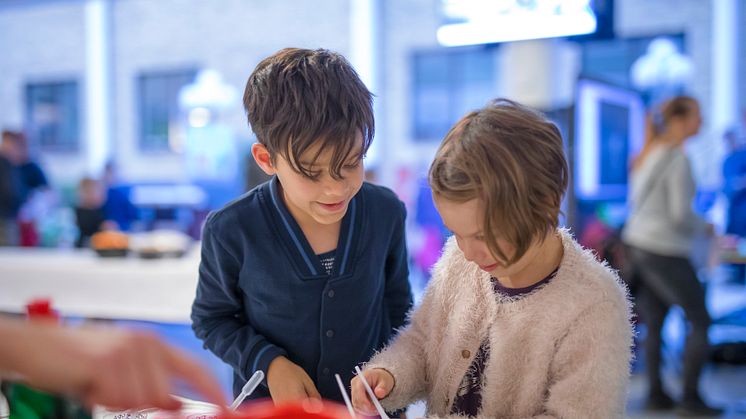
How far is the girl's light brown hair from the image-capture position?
291 cm

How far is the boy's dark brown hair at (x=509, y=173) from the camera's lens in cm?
82

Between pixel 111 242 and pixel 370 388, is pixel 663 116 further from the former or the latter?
pixel 111 242

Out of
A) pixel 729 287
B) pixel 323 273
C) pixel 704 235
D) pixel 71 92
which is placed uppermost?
pixel 71 92

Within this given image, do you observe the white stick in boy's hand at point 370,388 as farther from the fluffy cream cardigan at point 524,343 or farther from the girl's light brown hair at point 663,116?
the girl's light brown hair at point 663,116

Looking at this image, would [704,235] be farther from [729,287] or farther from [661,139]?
[729,287]

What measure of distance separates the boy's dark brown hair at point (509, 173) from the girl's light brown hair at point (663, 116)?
7.67 feet

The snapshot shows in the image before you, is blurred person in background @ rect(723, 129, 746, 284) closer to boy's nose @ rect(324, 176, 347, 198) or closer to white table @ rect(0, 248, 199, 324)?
white table @ rect(0, 248, 199, 324)

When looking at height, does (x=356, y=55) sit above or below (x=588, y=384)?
above

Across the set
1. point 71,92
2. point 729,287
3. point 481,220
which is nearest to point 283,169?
point 481,220

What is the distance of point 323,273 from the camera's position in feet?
3.68

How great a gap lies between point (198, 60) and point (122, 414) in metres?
10.8

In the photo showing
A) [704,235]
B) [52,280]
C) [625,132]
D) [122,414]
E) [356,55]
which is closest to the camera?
[122,414]

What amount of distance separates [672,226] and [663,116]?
1.61 ft

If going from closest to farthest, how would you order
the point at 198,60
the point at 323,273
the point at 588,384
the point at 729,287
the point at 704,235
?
the point at 588,384
the point at 323,273
the point at 704,235
the point at 729,287
the point at 198,60
